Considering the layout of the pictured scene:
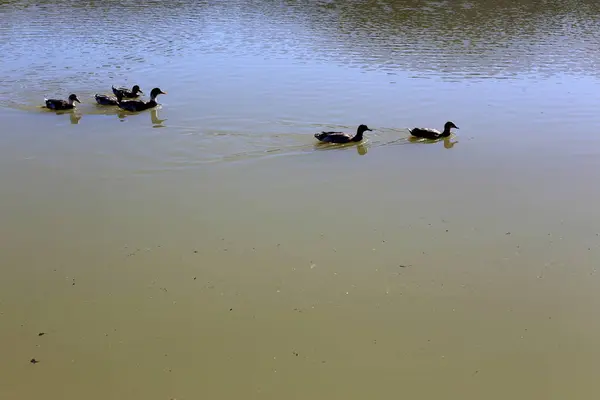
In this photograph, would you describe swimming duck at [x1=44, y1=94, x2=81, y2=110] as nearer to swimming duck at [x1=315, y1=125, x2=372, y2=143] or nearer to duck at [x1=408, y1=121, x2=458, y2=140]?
swimming duck at [x1=315, y1=125, x2=372, y2=143]

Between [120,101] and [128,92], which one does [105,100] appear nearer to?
[120,101]

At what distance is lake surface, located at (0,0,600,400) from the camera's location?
539 centimetres

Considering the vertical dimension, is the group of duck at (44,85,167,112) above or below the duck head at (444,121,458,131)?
above

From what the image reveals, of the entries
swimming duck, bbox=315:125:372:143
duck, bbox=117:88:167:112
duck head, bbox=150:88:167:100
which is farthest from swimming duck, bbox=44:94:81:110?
swimming duck, bbox=315:125:372:143

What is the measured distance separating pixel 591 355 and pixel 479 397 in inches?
45.9

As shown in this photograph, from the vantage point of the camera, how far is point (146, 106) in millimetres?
12445

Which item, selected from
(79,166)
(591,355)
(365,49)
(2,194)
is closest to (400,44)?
(365,49)

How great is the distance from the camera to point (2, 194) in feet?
28.0

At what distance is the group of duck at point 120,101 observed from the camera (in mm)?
12195

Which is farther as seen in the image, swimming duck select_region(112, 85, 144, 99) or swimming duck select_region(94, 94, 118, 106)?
swimming duck select_region(112, 85, 144, 99)

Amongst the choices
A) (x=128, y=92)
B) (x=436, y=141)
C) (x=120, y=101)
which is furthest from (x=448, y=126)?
(x=128, y=92)

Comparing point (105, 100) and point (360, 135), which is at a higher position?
point (105, 100)

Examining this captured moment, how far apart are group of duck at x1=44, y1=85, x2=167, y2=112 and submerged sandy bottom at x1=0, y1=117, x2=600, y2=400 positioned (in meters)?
2.97

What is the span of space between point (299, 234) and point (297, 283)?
1103mm
